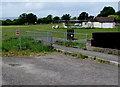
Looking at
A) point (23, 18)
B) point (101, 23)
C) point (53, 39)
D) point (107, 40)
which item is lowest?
point (53, 39)

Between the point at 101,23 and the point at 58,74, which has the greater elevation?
the point at 101,23

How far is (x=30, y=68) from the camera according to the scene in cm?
777

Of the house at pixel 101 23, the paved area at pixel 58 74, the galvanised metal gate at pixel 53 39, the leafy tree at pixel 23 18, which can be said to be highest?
the leafy tree at pixel 23 18

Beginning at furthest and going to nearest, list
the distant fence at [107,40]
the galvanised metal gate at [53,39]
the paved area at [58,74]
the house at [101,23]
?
the house at [101,23]
the galvanised metal gate at [53,39]
the distant fence at [107,40]
the paved area at [58,74]

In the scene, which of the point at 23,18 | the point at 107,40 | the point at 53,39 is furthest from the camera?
the point at 23,18

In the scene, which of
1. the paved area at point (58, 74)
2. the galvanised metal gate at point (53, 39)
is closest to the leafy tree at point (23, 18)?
the galvanised metal gate at point (53, 39)

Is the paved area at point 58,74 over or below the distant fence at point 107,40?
below

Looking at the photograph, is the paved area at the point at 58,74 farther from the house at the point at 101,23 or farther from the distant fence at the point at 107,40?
the house at the point at 101,23

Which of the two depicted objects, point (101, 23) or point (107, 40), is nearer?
point (107, 40)

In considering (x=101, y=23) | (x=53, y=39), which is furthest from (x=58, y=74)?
(x=101, y=23)

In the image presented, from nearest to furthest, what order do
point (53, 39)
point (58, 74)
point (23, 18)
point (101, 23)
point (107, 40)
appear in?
point (58, 74), point (107, 40), point (53, 39), point (101, 23), point (23, 18)

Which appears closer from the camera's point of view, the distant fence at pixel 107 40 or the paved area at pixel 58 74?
the paved area at pixel 58 74

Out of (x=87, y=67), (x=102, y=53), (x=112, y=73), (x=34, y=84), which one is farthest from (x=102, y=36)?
(x=34, y=84)

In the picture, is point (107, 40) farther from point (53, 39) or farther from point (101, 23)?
point (101, 23)
